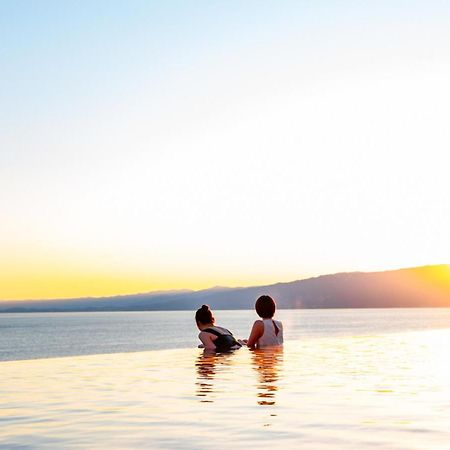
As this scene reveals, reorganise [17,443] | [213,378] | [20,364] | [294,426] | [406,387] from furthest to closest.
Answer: [20,364], [213,378], [406,387], [294,426], [17,443]

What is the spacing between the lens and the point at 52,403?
10.4m

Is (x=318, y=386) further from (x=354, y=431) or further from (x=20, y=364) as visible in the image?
(x=20, y=364)

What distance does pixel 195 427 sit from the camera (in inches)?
321

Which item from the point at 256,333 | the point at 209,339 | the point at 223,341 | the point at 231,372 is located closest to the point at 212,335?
the point at 209,339

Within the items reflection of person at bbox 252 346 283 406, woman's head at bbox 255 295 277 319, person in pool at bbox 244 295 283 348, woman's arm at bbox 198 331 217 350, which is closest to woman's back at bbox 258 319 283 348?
person in pool at bbox 244 295 283 348

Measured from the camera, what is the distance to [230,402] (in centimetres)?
999

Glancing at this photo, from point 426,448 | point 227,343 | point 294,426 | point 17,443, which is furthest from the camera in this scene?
point 227,343

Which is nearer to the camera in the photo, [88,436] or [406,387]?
[88,436]

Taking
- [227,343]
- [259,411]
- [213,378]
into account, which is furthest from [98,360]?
[259,411]

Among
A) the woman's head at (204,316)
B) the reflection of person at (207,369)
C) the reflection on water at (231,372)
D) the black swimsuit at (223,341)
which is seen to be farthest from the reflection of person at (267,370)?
the woman's head at (204,316)

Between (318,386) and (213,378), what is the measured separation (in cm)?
205

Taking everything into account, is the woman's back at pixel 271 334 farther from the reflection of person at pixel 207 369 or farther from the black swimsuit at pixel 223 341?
the reflection of person at pixel 207 369

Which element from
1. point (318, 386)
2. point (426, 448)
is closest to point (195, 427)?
point (426, 448)

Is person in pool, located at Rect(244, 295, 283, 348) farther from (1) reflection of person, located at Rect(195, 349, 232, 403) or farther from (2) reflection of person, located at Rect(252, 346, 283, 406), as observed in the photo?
(1) reflection of person, located at Rect(195, 349, 232, 403)
